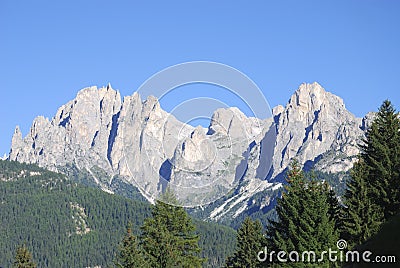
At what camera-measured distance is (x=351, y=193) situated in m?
47.9

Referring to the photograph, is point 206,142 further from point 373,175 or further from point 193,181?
point 373,175

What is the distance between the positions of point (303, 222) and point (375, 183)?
722cm

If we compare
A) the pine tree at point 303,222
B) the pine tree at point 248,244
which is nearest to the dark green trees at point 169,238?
the pine tree at point 303,222

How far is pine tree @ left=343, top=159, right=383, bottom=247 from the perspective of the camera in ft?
149

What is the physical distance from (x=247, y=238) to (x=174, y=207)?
23288 mm

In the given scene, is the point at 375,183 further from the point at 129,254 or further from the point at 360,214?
the point at 129,254

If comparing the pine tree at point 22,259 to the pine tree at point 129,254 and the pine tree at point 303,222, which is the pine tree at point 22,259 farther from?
the pine tree at point 303,222

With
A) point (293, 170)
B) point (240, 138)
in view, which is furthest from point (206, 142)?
point (293, 170)

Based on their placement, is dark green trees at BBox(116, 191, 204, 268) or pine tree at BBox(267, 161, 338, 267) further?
dark green trees at BBox(116, 191, 204, 268)

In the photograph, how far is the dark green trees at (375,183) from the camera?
4566 cm

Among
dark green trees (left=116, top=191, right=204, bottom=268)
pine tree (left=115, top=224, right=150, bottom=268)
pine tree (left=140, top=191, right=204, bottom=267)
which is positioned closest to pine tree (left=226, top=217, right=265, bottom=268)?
pine tree (left=115, top=224, right=150, bottom=268)

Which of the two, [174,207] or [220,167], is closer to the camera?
[220,167]

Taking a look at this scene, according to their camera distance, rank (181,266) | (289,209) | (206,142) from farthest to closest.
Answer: (181,266) → (206,142) → (289,209)

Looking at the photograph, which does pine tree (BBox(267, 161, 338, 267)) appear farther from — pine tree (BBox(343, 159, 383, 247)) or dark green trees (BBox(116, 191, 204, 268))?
dark green trees (BBox(116, 191, 204, 268))
